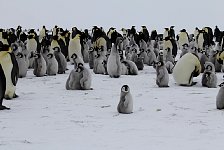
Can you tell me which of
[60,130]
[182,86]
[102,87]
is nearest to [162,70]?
[182,86]

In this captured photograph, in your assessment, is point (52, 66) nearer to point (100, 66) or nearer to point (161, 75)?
point (100, 66)

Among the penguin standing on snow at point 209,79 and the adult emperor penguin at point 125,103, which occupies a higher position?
the penguin standing on snow at point 209,79

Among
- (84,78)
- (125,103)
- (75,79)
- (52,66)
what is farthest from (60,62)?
(125,103)

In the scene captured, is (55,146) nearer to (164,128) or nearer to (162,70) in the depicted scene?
(164,128)

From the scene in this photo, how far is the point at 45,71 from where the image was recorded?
1280cm

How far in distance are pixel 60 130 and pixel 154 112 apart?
1914mm

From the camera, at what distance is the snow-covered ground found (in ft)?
17.9

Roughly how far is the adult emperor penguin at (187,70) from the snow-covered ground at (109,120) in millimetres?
541

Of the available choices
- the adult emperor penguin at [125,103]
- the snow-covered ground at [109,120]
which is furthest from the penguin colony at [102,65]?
the snow-covered ground at [109,120]

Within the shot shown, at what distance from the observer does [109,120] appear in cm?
679

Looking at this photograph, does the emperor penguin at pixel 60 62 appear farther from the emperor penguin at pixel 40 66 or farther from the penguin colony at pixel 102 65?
the emperor penguin at pixel 40 66

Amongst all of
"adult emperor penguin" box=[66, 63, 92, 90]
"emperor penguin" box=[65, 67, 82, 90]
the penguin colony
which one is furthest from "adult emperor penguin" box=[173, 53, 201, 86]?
"emperor penguin" box=[65, 67, 82, 90]

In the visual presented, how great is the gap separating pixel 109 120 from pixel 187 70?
4471mm

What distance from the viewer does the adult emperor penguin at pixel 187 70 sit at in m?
10.8
